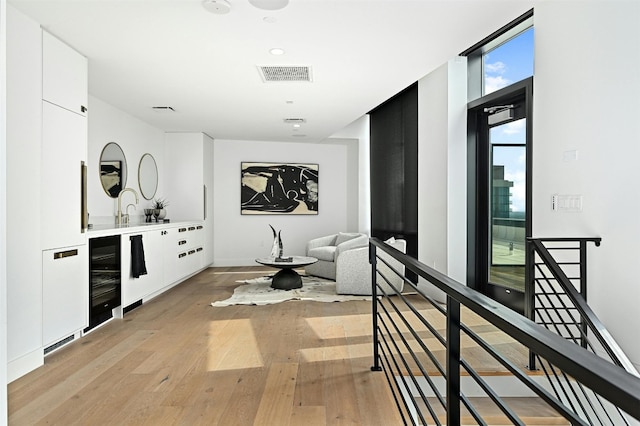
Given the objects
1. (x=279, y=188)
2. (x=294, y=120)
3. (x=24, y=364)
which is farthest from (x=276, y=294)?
(x=279, y=188)

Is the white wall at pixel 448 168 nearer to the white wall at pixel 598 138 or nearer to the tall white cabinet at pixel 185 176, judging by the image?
the white wall at pixel 598 138

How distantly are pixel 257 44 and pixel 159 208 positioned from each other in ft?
12.8

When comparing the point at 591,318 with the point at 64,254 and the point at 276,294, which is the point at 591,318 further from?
the point at 276,294

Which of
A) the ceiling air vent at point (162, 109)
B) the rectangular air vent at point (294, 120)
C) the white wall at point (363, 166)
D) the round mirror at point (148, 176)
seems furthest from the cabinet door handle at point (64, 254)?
the white wall at point (363, 166)

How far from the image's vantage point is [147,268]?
5023mm

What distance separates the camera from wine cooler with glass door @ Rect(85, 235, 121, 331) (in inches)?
149

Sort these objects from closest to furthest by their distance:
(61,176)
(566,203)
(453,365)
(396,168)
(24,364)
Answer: (453,365) < (24,364) < (566,203) < (61,176) < (396,168)

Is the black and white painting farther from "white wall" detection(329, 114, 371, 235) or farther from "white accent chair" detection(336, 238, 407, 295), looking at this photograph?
"white accent chair" detection(336, 238, 407, 295)

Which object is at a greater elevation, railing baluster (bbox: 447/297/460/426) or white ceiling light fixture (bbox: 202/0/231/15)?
white ceiling light fixture (bbox: 202/0/231/15)

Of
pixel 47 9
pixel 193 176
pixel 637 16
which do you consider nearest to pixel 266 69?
pixel 47 9

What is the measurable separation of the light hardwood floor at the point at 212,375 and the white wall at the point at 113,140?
156 centimetres

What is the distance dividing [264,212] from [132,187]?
2697 mm

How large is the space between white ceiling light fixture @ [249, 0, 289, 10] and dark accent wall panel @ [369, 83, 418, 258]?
11.8ft

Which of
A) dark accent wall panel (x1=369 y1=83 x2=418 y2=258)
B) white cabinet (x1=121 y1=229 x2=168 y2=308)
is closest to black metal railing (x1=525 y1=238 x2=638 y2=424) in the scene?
dark accent wall panel (x1=369 y1=83 x2=418 y2=258)
